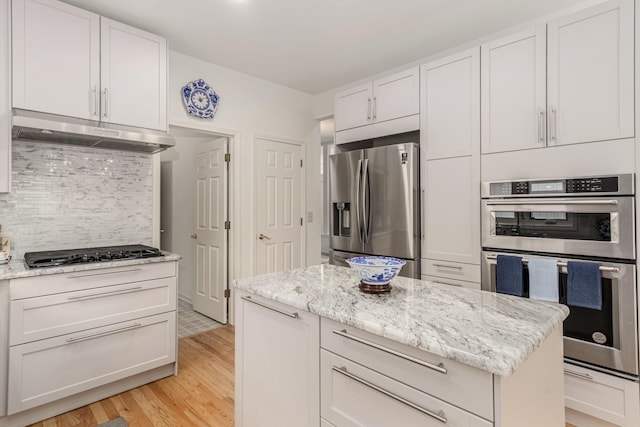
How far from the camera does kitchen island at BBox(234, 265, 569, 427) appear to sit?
90 centimetres

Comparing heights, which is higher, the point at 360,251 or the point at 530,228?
the point at 530,228

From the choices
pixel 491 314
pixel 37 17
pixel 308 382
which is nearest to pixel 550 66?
pixel 491 314

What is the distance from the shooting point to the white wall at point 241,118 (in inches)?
126

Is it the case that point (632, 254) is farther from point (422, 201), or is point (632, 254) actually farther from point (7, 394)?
point (7, 394)

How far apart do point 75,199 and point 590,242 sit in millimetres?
3505

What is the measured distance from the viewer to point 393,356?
1059mm

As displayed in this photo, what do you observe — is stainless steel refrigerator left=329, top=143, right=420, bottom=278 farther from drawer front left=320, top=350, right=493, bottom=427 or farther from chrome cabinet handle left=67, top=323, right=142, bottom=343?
chrome cabinet handle left=67, top=323, right=142, bottom=343

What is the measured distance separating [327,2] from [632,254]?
248 cm

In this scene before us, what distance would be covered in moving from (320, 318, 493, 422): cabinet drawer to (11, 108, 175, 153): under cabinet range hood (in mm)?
1957

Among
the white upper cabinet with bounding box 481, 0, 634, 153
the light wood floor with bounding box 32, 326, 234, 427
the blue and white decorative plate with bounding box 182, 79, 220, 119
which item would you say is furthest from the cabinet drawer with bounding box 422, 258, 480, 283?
the blue and white decorative plate with bounding box 182, 79, 220, 119

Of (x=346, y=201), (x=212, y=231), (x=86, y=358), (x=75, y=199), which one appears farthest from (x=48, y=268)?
(x=346, y=201)

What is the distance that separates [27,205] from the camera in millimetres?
2344

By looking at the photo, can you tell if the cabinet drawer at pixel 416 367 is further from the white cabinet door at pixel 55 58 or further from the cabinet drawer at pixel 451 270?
the white cabinet door at pixel 55 58

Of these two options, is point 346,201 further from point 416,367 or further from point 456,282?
point 416,367
